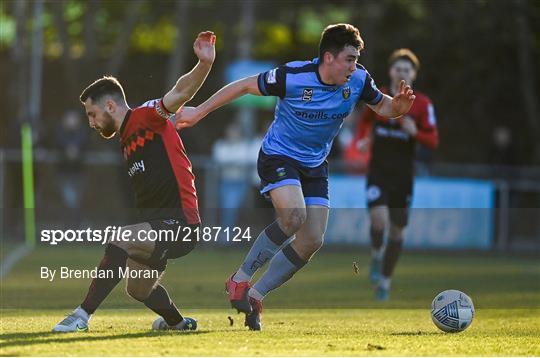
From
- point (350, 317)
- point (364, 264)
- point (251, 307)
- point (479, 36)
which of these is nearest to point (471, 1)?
point (479, 36)

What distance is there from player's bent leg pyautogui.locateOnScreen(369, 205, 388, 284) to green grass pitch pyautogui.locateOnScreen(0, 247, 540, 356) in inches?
12.9

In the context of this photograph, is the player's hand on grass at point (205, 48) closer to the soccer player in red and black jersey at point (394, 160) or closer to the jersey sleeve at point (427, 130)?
the soccer player in red and black jersey at point (394, 160)

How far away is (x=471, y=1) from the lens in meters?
26.5

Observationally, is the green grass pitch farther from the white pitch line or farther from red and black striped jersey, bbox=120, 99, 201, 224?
red and black striped jersey, bbox=120, 99, 201, 224

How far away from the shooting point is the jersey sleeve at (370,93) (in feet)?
31.2

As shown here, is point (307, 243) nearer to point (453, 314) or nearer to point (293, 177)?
point (293, 177)

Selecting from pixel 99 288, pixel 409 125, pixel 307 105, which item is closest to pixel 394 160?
pixel 409 125

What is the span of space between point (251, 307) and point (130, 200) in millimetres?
13619

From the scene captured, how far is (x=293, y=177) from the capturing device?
30.5 ft

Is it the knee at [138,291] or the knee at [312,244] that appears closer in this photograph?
the knee at [138,291]

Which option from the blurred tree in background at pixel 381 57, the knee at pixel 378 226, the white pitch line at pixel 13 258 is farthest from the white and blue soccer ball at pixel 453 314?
the blurred tree in background at pixel 381 57

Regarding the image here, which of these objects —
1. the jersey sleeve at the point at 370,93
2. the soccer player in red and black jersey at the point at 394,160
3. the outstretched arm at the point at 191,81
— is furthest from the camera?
the soccer player in red and black jersey at the point at 394,160

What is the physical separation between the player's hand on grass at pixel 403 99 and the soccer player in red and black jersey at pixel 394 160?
135 inches

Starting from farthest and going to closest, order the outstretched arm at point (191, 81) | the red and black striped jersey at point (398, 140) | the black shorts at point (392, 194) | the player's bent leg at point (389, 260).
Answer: the black shorts at point (392, 194) → the red and black striped jersey at point (398, 140) → the player's bent leg at point (389, 260) → the outstretched arm at point (191, 81)
